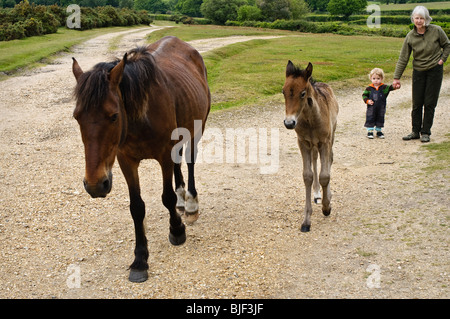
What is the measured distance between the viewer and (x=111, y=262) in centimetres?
507

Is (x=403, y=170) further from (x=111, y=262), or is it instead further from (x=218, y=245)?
(x=111, y=262)

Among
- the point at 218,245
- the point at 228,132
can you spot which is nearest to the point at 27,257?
the point at 218,245

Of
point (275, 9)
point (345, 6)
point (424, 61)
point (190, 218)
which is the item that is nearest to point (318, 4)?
point (345, 6)

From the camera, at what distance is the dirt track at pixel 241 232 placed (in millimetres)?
4512

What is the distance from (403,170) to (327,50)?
22.5m

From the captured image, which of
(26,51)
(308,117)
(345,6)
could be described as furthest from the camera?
(345,6)

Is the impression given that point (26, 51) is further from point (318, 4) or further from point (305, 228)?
point (318, 4)

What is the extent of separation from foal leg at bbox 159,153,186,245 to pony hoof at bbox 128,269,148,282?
2.67ft

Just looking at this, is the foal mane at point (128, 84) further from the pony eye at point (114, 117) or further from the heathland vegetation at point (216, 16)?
the heathland vegetation at point (216, 16)

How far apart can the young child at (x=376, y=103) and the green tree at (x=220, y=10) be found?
2406 inches

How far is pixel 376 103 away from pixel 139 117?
763 cm

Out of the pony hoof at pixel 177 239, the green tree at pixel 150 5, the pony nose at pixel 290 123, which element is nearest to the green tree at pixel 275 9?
the green tree at pixel 150 5

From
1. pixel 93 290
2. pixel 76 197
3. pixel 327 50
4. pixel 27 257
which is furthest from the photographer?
pixel 327 50

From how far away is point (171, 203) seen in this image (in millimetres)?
5262
